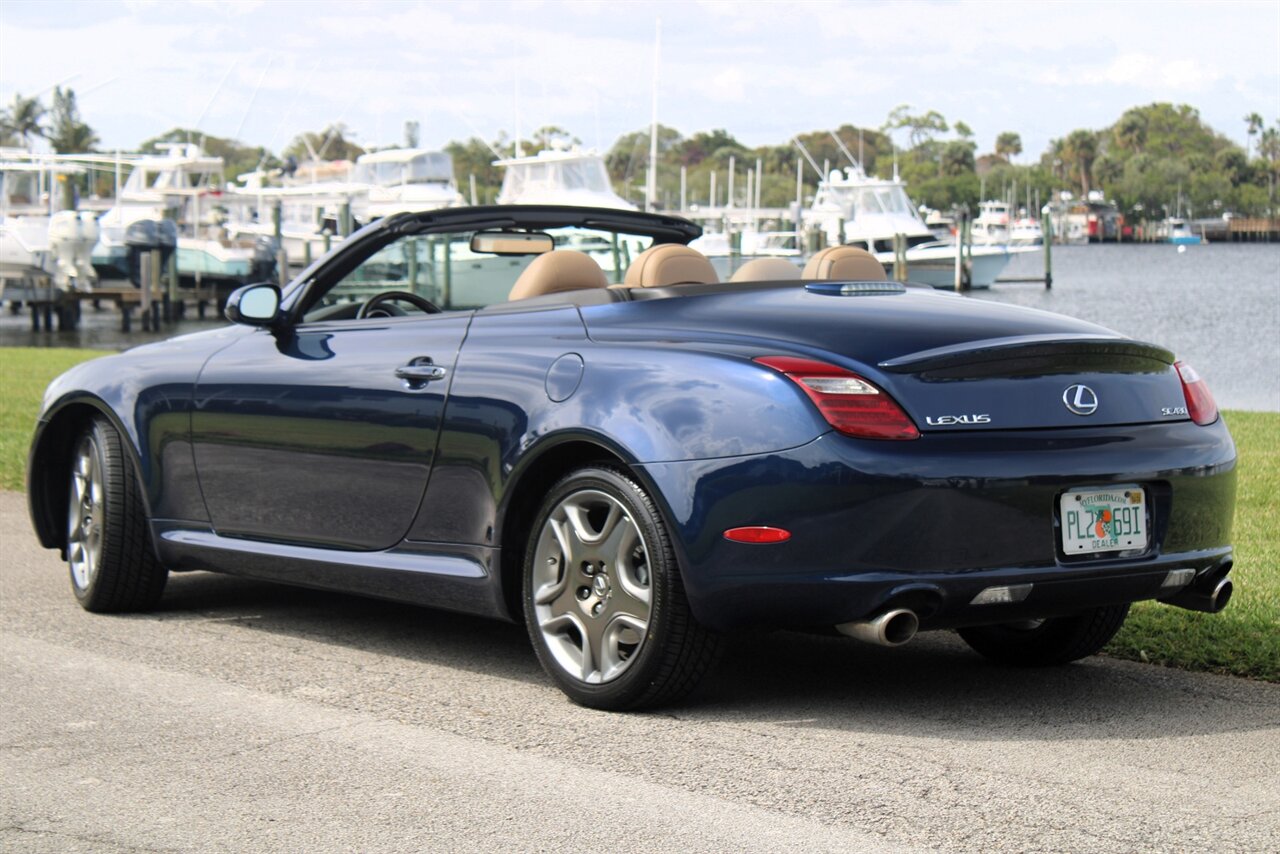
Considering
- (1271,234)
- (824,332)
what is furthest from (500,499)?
(1271,234)

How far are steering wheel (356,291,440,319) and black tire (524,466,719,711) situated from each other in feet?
4.67

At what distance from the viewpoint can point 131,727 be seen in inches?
197

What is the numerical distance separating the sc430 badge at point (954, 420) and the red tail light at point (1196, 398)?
81 cm

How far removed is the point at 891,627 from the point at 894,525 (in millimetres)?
271

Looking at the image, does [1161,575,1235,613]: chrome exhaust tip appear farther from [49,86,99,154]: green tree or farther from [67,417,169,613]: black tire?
[49,86,99,154]: green tree

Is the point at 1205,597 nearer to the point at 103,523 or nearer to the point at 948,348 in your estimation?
the point at 948,348

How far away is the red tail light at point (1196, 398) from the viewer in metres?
5.27

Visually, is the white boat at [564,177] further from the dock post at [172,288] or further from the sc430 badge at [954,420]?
the sc430 badge at [954,420]

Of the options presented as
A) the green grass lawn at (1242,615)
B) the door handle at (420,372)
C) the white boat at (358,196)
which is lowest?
the green grass lawn at (1242,615)

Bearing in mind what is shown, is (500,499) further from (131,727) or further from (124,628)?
(124,628)

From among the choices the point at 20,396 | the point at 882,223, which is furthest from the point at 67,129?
the point at 20,396

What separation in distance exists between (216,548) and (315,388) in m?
0.82

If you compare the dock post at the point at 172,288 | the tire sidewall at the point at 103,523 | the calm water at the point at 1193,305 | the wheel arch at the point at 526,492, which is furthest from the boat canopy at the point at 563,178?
the wheel arch at the point at 526,492

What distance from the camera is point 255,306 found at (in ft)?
20.8
